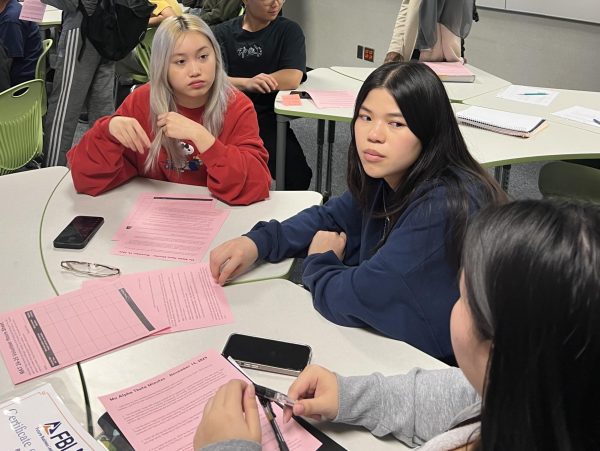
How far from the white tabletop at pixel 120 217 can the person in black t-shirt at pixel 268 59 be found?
1.10m

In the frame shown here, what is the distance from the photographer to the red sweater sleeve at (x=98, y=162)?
173 centimetres

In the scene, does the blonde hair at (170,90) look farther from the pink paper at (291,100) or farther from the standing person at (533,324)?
the standing person at (533,324)

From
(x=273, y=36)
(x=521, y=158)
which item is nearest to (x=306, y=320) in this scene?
(x=521, y=158)

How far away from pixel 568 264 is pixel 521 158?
1.64 metres

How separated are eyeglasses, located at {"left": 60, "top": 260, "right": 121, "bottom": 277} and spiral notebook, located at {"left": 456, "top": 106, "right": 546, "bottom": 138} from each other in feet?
5.19

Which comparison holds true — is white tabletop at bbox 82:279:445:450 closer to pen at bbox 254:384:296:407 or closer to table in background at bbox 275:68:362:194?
pen at bbox 254:384:296:407

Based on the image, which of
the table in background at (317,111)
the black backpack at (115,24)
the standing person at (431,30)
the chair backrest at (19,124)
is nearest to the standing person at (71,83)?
the black backpack at (115,24)

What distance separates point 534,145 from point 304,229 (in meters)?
1.13

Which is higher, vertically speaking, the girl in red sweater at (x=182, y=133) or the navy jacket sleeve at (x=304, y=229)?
the girl in red sweater at (x=182, y=133)

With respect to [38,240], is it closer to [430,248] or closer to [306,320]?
[306,320]

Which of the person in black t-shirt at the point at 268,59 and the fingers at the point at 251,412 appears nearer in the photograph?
the fingers at the point at 251,412

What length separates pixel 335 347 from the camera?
3.77 ft

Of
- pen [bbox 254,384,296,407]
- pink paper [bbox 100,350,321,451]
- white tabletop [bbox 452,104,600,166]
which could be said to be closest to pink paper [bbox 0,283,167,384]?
pink paper [bbox 100,350,321,451]

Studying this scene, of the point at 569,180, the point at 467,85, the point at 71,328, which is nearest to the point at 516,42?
the point at 467,85
